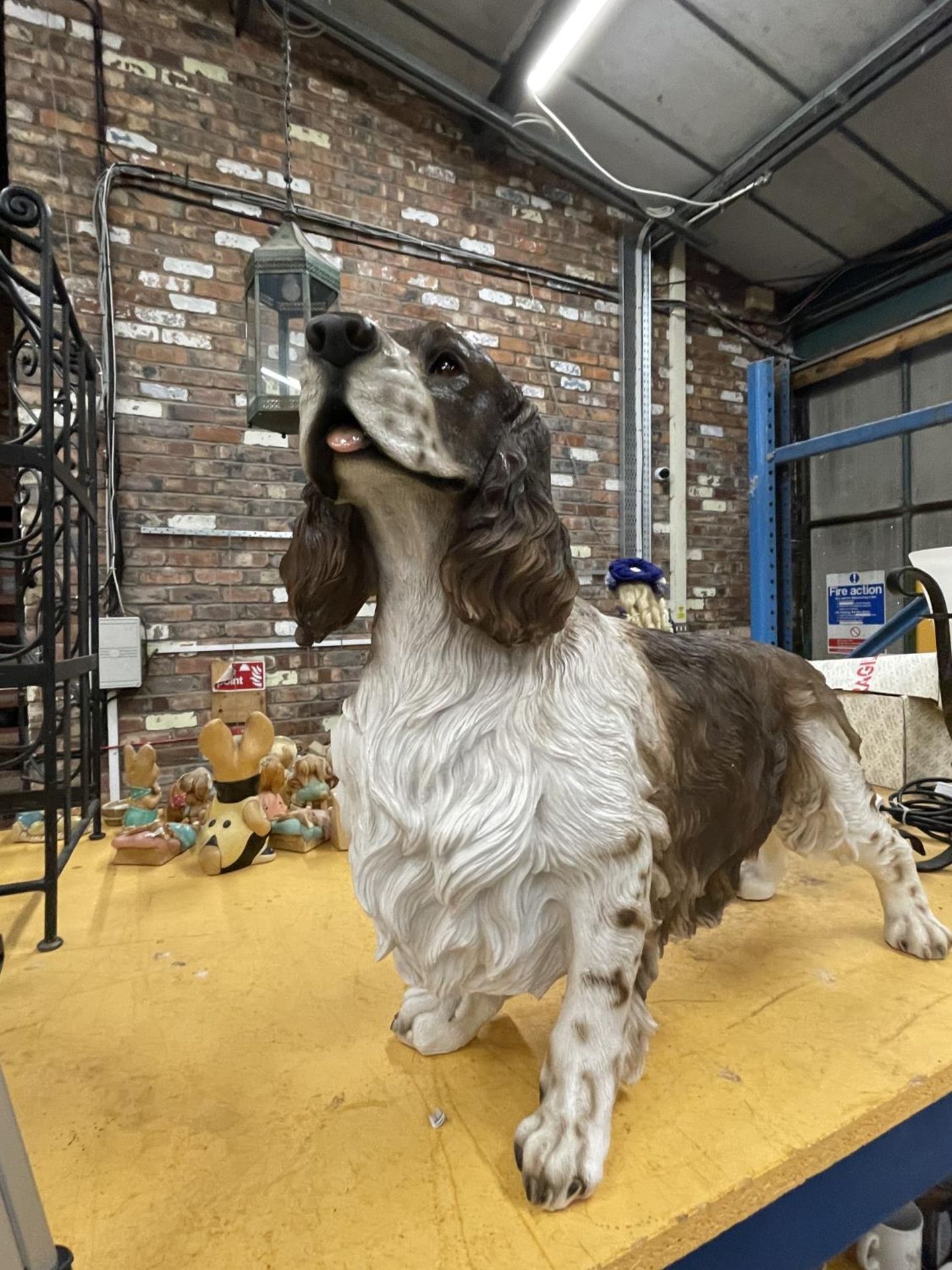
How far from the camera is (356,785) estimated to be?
0.83 metres

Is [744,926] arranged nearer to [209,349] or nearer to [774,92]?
[209,349]

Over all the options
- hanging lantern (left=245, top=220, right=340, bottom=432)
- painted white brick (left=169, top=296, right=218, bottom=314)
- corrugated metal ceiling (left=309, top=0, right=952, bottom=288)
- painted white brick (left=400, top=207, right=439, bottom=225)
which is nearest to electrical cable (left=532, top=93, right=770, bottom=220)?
corrugated metal ceiling (left=309, top=0, right=952, bottom=288)

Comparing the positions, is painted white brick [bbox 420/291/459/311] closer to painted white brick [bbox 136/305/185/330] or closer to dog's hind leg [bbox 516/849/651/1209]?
painted white brick [bbox 136/305/185/330]

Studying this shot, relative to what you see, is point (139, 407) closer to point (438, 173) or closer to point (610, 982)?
point (438, 173)

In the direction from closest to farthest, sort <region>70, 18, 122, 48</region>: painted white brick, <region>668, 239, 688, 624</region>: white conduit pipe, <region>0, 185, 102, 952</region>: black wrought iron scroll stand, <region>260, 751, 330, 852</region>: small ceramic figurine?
<region>0, 185, 102, 952</region>: black wrought iron scroll stand
<region>260, 751, 330, 852</region>: small ceramic figurine
<region>70, 18, 122, 48</region>: painted white brick
<region>668, 239, 688, 624</region>: white conduit pipe

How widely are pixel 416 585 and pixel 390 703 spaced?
140 millimetres

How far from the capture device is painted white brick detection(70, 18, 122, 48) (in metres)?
2.54

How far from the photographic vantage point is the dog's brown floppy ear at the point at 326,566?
32.4 inches

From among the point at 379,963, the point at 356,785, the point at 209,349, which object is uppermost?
the point at 209,349

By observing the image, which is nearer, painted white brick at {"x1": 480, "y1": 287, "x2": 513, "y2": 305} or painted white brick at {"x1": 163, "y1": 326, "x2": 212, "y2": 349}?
painted white brick at {"x1": 163, "y1": 326, "x2": 212, "y2": 349}

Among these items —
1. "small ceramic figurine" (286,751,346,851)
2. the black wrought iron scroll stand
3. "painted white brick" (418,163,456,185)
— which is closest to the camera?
the black wrought iron scroll stand

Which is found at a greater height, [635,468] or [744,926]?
[635,468]

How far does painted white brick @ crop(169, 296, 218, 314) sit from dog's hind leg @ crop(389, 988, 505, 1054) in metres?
2.69

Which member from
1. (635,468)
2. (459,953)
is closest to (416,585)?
(459,953)
